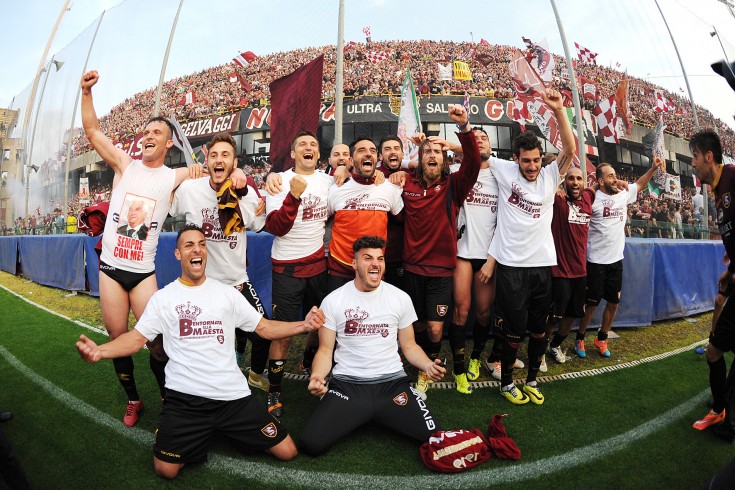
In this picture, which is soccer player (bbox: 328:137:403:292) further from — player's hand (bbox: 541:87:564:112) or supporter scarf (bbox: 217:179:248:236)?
player's hand (bbox: 541:87:564:112)

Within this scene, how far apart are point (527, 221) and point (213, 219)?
2685mm

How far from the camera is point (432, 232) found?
373cm

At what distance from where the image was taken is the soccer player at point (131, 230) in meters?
3.23

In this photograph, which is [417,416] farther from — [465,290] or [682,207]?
[682,207]

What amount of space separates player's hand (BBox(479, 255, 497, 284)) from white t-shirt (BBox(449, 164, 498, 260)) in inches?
8.4

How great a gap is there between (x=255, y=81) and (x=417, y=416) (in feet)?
87.7

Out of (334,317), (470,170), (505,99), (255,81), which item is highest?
(255,81)

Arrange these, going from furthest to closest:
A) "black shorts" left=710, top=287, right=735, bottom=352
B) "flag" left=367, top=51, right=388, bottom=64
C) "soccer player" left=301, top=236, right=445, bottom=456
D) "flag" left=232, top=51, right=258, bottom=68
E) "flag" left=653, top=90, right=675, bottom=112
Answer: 1. "flag" left=653, top=90, right=675, bottom=112
2. "flag" left=367, top=51, right=388, bottom=64
3. "flag" left=232, top=51, right=258, bottom=68
4. "black shorts" left=710, top=287, right=735, bottom=352
5. "soccer player" left=301, top=236, right=445, bottom=456

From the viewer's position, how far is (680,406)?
3.60m

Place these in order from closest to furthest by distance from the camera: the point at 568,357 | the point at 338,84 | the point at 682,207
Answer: the point at 568,357 → the point at 338,84 → the point at 682,207

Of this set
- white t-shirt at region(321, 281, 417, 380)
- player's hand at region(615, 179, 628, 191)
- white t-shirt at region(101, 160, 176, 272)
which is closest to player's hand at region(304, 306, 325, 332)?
white t-shirt at region(321, 281, 417, 380)

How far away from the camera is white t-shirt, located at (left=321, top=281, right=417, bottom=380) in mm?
3113

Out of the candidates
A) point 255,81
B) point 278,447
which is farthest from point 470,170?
point 255,81

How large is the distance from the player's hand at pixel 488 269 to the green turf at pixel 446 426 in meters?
1.06
